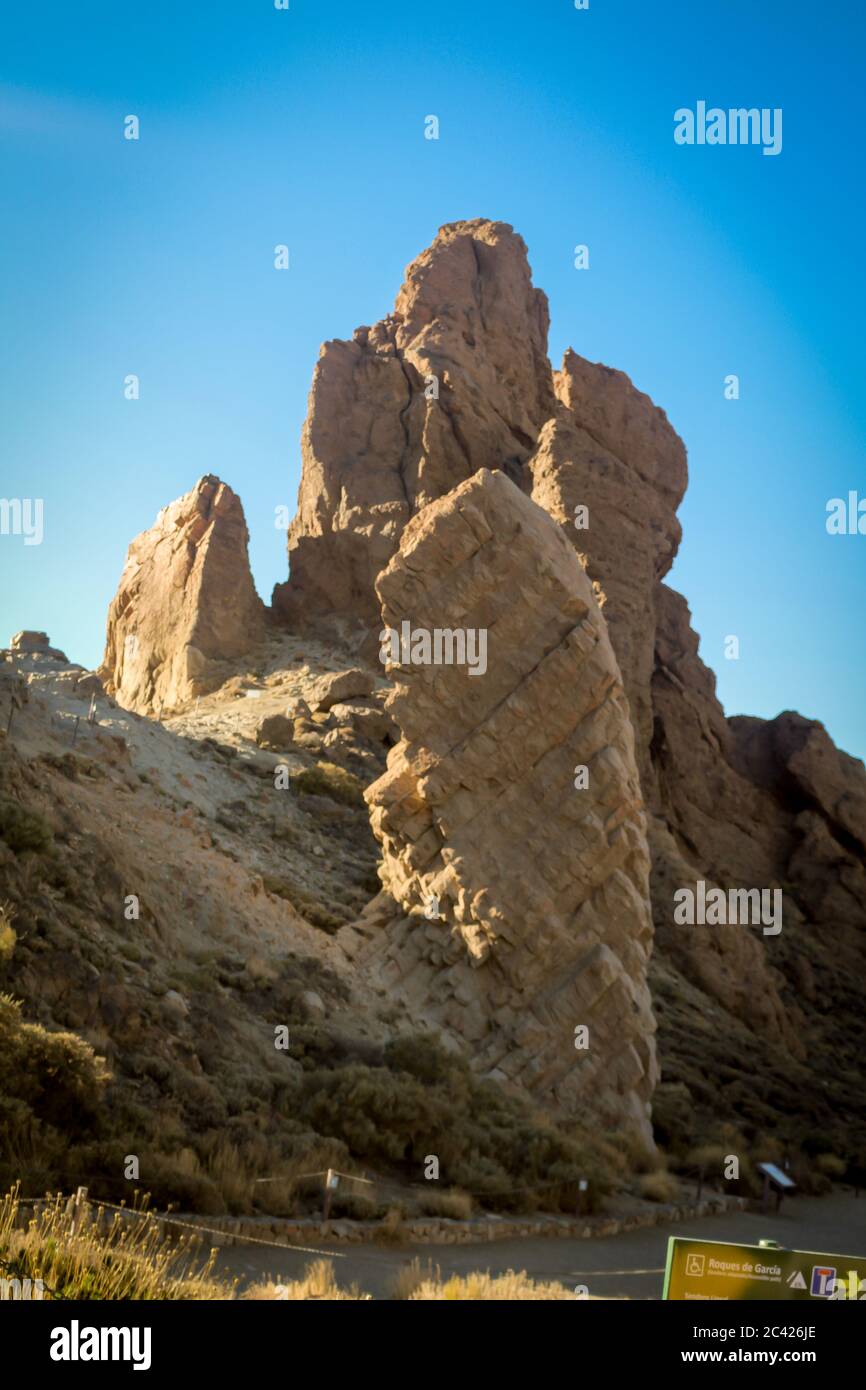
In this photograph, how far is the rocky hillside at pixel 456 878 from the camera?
1402 cm

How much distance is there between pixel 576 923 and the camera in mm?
19594

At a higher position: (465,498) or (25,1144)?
(465,498)

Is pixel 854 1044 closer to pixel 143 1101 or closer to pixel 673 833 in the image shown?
pixel 673 833

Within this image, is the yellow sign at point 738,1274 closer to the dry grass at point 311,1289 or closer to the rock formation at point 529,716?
the dry grass at point 311,1289

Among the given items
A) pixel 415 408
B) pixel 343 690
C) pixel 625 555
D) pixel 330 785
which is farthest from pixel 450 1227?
pixel 415 408

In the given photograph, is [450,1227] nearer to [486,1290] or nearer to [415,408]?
[486,1290]

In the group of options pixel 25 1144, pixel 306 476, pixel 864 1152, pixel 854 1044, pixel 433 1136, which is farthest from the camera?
pixel 306 476

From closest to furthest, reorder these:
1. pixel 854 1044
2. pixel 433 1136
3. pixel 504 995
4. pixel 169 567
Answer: pixel 433 1136 < pixel 504 995 < pixel 854 1044 < pixel 169 567

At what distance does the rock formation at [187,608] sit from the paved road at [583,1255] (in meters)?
27.2

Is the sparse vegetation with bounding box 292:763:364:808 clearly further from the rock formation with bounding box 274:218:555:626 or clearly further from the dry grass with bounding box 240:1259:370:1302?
the dry grass with bounding box 240:1259:370:1302

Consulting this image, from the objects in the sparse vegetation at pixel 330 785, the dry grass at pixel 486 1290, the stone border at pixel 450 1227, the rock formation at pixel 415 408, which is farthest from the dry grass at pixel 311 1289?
the rock formation at pixel 415 408
